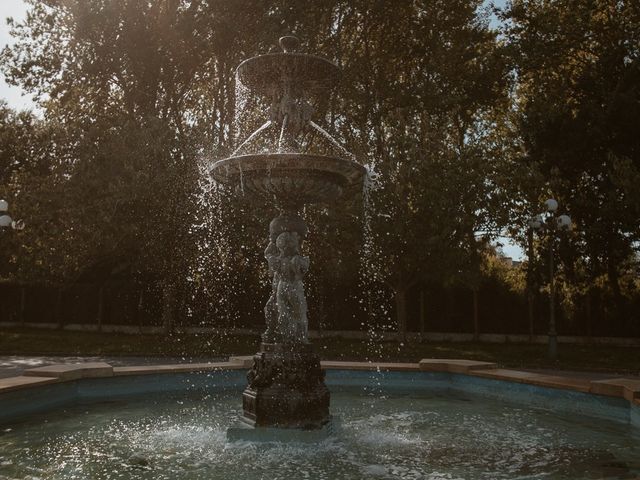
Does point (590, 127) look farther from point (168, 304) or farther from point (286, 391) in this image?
point (286, 391)

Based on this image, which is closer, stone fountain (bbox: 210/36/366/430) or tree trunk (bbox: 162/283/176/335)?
stone fountain (bbox: 210/36/366/430)

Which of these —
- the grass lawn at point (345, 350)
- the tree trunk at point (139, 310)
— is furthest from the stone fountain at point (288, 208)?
the tree trunk at point (139, 310)

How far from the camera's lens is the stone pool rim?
26.3 feet

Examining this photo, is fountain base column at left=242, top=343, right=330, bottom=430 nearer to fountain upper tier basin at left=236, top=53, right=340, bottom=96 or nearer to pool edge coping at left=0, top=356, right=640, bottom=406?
pool edge coping at left=0, top=356, right=640, bottom=406

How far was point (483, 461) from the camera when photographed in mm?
5992

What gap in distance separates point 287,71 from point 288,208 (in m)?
1.80

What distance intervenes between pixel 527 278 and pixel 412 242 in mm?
6099

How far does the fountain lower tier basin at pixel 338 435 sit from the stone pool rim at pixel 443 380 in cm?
3

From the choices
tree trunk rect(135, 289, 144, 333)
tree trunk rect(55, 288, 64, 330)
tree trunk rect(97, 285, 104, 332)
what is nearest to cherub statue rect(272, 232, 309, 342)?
tree trunk rect(135, 289, 144, 333)

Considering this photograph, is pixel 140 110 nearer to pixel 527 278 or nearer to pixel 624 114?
pixel 527 278

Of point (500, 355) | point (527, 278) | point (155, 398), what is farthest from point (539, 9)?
point (155, 398)

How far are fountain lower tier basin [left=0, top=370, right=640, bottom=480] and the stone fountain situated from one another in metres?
0.55

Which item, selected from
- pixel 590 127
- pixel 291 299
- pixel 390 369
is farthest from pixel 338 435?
pixel 590 127

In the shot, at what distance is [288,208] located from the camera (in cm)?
789
